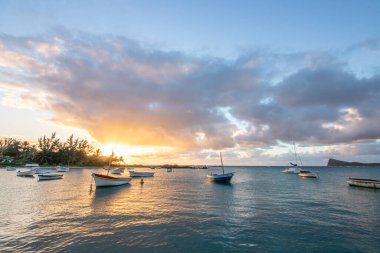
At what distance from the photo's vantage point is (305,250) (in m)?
18.6

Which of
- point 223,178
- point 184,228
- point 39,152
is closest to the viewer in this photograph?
point 184,228

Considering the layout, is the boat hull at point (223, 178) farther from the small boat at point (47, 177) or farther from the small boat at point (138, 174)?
the small boat at point (47, 177)

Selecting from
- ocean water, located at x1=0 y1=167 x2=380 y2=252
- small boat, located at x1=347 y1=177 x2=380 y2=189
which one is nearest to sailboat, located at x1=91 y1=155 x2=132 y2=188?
ocean water, located at x1=0 y1=167 x2=380 y2=252

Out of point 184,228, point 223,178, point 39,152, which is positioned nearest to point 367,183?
point 223,178

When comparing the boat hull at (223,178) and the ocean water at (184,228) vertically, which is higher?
the boat hull at (223,178)

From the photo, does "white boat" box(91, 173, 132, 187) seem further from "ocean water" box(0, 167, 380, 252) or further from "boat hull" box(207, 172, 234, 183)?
"boat hull" box(207, 172, 234, 183)

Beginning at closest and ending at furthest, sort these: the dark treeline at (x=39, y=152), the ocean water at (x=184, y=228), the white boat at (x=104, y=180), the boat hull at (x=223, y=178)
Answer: the ocean water at (x=184, y=228), the white boat at (x=104, y=180), the boat hull at (x=223, y=178), the dark treeline at (x=39, y=152)

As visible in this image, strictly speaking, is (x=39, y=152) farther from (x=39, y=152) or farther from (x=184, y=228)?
(x=184, y=228)

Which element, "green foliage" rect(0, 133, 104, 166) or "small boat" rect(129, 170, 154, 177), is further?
"green foliage" rect(0, 133, 104, 166)

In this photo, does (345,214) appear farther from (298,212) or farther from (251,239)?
(251,239)

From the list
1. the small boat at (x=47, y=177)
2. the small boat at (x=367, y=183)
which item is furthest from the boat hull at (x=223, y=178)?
the small boat at (x=47, y=177)

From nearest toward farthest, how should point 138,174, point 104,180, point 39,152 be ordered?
point 104,180, point 138,174, point 39,152

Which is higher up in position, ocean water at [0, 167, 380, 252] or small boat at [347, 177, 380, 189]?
small boat at [347, 177, 380, 189]

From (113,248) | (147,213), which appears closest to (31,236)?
(113,248)
